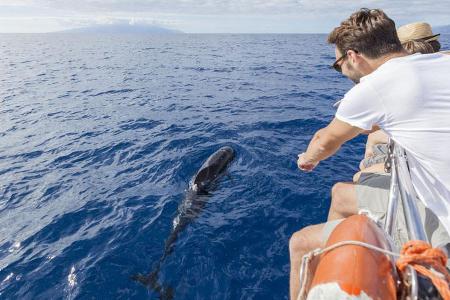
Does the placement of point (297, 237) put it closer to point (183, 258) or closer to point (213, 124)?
point (183, 258)

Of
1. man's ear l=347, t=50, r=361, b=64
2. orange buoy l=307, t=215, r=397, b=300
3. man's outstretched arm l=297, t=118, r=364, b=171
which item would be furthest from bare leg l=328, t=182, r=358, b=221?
orange buoy l=307, t=215, r=397, b=300

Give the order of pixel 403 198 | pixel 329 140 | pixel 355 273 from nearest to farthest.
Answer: pixel 355 273
pixel 403 198
pixel 329 140

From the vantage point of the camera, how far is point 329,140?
3.72 meters

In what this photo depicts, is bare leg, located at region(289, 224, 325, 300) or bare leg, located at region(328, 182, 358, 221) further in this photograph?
bare leg, located at region(328, 182, 358, 221)

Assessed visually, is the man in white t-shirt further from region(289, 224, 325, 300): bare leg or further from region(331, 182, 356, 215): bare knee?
region(331, 182, 356, 215): bare knee

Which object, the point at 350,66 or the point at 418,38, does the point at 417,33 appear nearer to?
the point at 418,38

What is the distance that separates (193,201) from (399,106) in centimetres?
583

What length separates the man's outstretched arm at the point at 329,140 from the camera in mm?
3461

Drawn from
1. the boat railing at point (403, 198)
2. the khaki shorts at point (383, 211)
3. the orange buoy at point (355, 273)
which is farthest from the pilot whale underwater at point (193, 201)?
the orange buoy at point (355, 273)

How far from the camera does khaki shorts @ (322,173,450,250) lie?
325cm

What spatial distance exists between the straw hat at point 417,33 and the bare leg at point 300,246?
4.18 meters

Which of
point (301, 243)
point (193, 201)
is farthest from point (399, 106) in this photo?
point (193, 201)

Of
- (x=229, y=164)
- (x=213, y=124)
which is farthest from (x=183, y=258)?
(x=213, y=124)

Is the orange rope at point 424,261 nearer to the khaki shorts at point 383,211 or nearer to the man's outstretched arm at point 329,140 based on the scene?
the khaki shorts at point 383,211
